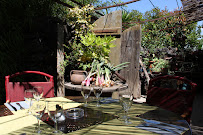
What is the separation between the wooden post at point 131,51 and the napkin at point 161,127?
2.96 meters

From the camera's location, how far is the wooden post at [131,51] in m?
3.85

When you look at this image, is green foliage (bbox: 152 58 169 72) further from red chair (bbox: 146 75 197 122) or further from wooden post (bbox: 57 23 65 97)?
red chair (bbox: 146 75 197 122)

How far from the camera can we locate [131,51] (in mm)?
3924

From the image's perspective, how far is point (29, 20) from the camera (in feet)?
10.4

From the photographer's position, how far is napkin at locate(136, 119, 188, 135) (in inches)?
34.1

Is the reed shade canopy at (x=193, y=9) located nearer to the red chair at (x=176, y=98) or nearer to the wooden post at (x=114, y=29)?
the wooden post at (x=114, y=29)

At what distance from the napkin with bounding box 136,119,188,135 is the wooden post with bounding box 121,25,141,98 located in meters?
2.96

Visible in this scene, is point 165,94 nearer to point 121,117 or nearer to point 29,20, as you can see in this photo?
point 121,117

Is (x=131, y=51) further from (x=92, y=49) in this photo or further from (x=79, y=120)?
(x=79, y=120)

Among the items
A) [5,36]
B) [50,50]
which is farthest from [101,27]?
[5,36]

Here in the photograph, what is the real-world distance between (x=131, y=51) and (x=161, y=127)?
311 centimetres

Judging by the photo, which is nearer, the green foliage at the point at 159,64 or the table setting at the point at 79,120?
the table setting at the point at 79,120

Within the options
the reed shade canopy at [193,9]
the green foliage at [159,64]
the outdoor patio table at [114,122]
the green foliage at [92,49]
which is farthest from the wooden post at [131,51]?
the outdoor patio table at [114,122]

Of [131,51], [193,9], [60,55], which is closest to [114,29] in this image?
[131,51]
